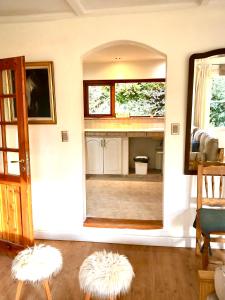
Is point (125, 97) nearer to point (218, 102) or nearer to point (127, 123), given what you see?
point (127, 123)

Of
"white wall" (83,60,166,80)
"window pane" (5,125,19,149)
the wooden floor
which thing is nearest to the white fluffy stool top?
the wooden floor

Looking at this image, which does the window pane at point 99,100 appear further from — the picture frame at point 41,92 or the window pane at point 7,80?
the window pane at point 7,80

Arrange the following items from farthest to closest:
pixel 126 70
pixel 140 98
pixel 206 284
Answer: pixel 140 98 < pixel 126 70 < pixel 206 284

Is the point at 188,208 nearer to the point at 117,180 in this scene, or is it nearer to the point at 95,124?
the point at 117,180

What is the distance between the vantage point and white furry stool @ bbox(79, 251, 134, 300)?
1.52 m

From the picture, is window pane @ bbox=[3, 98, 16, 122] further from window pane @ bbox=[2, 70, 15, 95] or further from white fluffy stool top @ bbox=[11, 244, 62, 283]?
white fluffy stool top @ bbox=[11, 244, 62, 283]

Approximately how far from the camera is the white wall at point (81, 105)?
2.51 m

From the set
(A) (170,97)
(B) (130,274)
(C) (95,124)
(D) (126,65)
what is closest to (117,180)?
(C) (95,124)

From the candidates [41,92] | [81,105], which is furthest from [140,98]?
[41,92]

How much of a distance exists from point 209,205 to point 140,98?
3.63 metres

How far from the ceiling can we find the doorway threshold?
2233mm

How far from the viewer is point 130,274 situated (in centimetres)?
163

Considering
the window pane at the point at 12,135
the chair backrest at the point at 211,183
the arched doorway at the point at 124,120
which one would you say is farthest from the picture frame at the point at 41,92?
the arched doorway at the point at 124,120

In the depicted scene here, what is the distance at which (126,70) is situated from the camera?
5.56 meters
